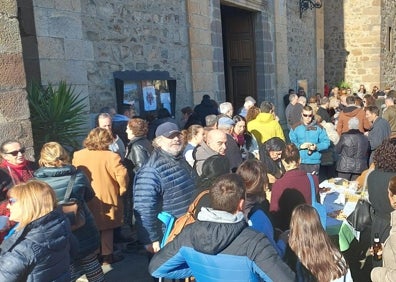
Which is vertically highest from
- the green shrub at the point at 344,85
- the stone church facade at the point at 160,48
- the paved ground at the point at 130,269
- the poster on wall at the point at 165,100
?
the stone church facade at the point at 160,48

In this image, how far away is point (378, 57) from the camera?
19844 mm

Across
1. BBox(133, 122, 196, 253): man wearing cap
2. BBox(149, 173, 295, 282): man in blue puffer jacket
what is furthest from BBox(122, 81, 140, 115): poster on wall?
BBox(149, 173, 295, 282): man in blue puffer jacket

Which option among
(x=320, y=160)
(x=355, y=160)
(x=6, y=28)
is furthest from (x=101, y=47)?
(x=355, y=160)

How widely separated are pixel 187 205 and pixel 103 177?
1080 millimetres

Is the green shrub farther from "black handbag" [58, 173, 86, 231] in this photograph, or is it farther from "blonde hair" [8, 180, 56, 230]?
"blonde hair" [8, 180, 56, 230]

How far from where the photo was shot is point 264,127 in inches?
253

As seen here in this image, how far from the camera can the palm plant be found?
16.4ft

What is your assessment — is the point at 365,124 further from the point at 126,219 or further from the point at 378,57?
the point at 378,57

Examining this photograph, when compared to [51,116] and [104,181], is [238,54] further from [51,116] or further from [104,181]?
[104,181]

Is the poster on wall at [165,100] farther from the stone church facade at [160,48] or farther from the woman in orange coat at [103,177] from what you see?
the woman in orange coat at [103,177]

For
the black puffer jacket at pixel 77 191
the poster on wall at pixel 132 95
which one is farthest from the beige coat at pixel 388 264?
the poster on wall at pixel 132 95

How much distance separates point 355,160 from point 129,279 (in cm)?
362

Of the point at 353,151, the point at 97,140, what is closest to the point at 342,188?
the point at 353,151

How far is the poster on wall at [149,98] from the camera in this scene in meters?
7.39
